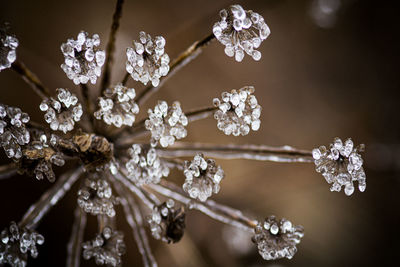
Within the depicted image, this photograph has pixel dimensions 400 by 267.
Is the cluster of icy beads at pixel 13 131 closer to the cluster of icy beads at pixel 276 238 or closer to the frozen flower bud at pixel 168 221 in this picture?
the frozen flower bud at pixel 168 221

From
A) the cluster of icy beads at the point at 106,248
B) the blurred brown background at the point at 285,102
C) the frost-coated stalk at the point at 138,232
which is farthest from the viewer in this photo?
the blurred brown background at the point at 285,102

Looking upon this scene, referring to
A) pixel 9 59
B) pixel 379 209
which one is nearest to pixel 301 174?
pixel 379 209

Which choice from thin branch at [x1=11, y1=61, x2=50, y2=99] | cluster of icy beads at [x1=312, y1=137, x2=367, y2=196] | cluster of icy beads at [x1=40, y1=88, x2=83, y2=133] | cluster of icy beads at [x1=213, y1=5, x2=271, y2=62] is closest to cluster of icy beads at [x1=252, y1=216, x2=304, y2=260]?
cluster of icy beads at [x1=312, y1=137, x2=367, y2=196]

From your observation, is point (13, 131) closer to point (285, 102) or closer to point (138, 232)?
point (138, 232)

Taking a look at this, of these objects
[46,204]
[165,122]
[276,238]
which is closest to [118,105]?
[165,122]

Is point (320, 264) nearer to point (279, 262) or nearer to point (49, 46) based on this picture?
point (279, 262)

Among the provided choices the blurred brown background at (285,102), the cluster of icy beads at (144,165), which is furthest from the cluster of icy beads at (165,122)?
the blurred brown background at (285,102)

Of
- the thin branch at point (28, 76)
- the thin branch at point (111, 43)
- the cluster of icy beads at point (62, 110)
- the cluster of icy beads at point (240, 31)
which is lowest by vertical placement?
the cluster of icy beads at point (62, 110)

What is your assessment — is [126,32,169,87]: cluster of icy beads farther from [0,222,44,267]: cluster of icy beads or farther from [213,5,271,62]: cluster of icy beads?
[0,222,44,267]: cluster of icy beads
